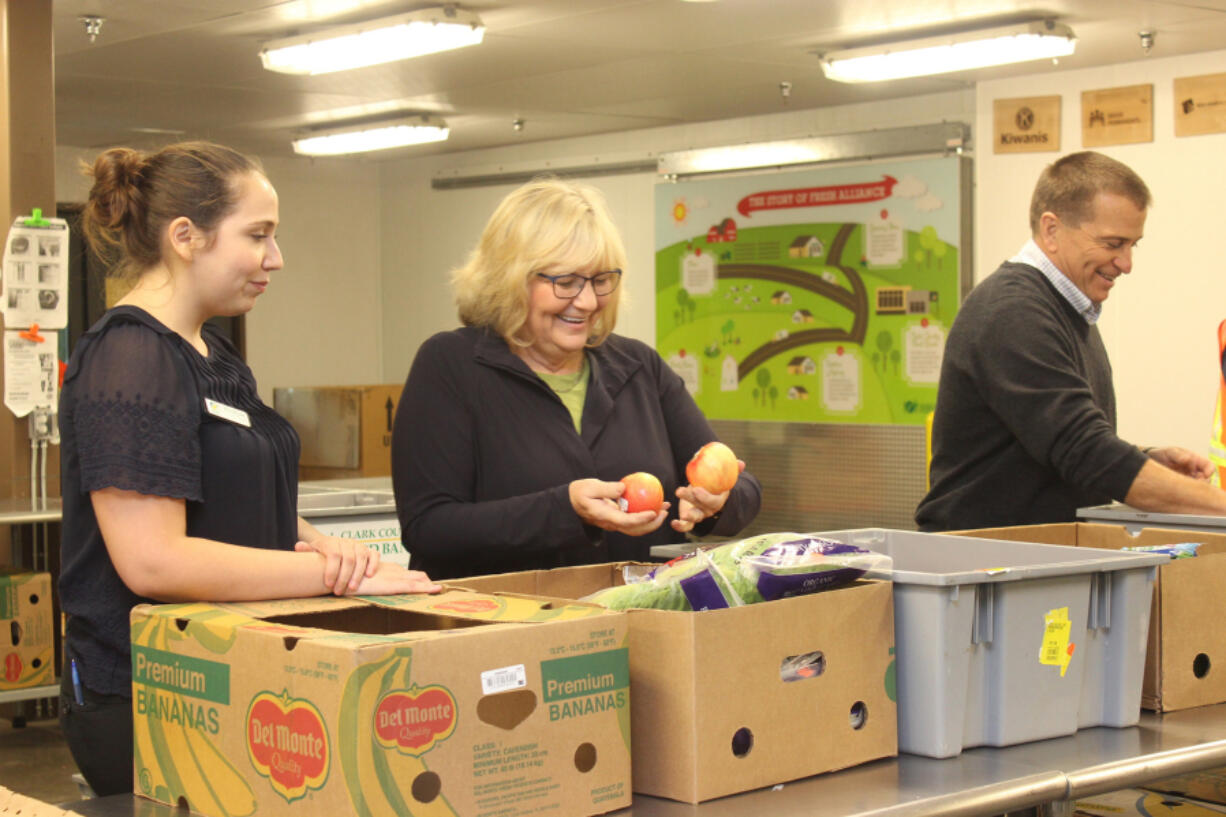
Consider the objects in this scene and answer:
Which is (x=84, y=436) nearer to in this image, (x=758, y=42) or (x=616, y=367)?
(x=616, y=367)

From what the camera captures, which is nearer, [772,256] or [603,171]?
[772,256]

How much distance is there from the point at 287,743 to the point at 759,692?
551 millimetres

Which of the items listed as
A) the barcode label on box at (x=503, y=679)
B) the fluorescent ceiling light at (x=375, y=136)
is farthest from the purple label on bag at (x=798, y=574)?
the fluorescent ceiling light at (x=375, y=136)

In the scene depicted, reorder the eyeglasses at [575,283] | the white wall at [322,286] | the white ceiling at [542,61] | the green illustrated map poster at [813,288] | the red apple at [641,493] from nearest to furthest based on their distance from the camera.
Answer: the red apple at [641,493] < the eyeglasses at [575,283] < the white ceiling at [542,61] < the green illustrated map poster at [813,288] < the white wall at [322,286]

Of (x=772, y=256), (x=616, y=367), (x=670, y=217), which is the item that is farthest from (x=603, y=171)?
(x=616, y=367)

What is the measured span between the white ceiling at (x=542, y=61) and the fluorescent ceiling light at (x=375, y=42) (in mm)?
64

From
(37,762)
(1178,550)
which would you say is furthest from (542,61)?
(1178,550)

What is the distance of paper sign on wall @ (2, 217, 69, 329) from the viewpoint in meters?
5.41

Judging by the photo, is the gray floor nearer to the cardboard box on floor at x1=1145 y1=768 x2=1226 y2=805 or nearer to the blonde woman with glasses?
the blonde woman with glasses

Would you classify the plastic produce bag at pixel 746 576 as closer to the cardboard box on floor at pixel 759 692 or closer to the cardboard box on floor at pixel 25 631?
the cardboard box on floor at pixel 759 692

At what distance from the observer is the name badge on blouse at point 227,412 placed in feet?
6.23

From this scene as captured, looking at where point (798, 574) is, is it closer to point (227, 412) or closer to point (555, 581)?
point (555, 581)

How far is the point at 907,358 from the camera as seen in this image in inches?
311

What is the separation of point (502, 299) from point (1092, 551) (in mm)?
1104
